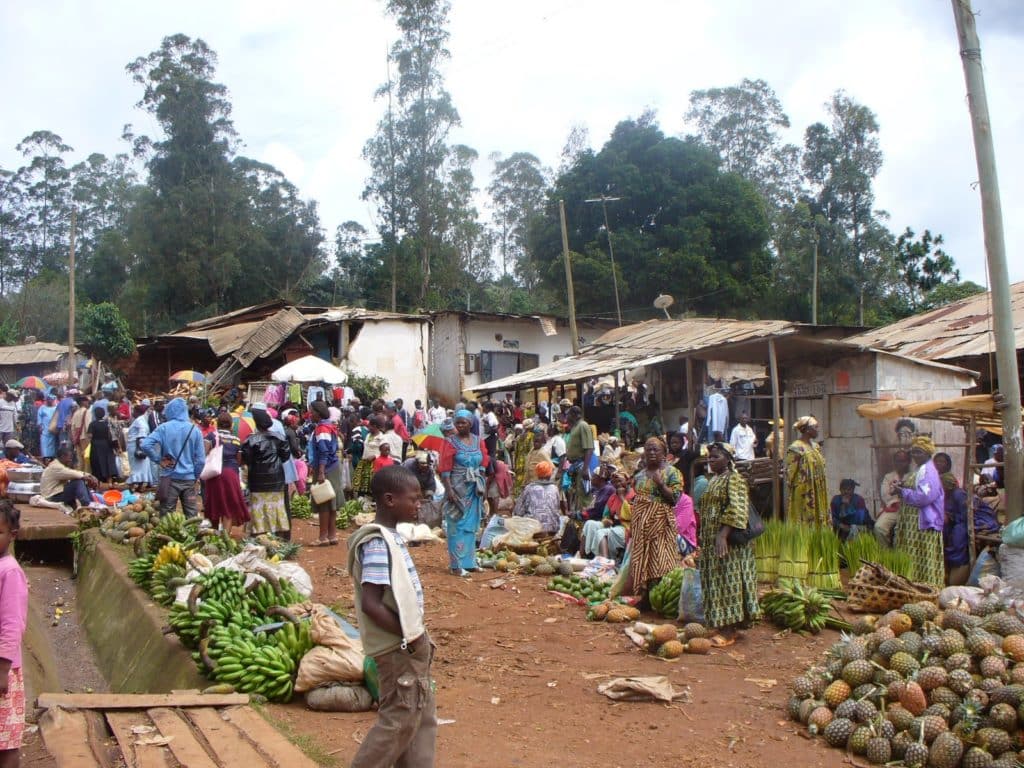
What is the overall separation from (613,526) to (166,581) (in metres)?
4.83

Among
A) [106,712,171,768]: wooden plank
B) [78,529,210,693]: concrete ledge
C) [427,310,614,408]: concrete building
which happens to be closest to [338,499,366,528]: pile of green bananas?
[78,529,210,693]: concrete ledge

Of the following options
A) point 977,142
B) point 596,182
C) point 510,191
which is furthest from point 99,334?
point 510,191

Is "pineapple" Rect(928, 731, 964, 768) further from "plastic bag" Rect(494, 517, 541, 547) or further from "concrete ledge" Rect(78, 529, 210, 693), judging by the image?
"plastic bag" Rect(494, 517, 541, 547)

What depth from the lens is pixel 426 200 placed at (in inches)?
1405

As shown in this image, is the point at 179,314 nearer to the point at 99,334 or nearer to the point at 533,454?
the point at 99,334

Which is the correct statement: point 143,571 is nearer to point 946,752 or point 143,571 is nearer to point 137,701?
point 137,701

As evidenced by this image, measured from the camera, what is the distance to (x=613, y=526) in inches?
408

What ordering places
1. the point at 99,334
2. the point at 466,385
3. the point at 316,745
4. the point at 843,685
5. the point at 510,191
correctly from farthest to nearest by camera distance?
the point at 510,191
the point at 466,385
the point at 99,334
the point at 843,685
the point at 316,745

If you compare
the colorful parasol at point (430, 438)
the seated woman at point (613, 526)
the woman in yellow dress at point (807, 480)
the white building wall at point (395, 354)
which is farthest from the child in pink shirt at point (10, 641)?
the white building wall at point (395, 354)

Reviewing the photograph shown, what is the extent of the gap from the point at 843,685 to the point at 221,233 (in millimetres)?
34850

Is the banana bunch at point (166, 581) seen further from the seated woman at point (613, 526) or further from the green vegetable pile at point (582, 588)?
the seated woman at point (613, 526)

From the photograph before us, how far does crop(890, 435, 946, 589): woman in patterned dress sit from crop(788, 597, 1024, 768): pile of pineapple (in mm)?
2481

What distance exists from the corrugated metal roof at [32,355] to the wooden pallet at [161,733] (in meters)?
34.1

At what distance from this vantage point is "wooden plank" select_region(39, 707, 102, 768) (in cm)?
456
